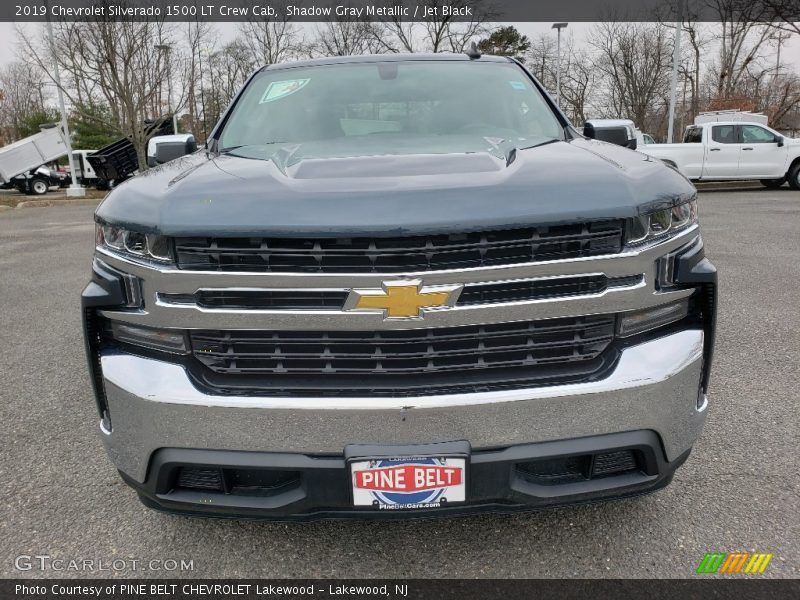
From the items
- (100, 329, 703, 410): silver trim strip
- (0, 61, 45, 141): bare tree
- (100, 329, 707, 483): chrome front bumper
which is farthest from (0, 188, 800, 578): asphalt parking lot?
(0, 61, 45, 141): bare tree

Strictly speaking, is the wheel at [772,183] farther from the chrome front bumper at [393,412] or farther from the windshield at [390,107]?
the chrome front bumper at [393,412]

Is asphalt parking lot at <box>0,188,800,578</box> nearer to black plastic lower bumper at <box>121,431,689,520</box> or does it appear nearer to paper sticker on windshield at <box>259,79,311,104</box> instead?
black plastic lower bumper at <box>121,431,689,520</box>

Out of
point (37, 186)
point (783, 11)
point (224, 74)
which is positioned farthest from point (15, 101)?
point (783, 11)

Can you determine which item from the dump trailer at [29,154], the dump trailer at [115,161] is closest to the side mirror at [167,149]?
the dump trailer at [115,161]

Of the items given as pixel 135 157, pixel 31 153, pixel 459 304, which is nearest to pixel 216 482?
pixel 459 304

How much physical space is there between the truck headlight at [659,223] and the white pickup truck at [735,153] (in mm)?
15967

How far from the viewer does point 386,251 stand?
1.62m

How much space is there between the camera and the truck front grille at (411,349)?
1.71 meters

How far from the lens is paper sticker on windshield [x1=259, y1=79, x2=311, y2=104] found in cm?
308

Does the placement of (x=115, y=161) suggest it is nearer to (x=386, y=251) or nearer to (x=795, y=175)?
(x=795, y=175)

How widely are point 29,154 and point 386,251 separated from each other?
27.2m

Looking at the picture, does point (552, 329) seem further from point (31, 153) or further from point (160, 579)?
point (31, 153)

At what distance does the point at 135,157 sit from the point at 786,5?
26999 mm

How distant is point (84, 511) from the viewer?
2.43 m
